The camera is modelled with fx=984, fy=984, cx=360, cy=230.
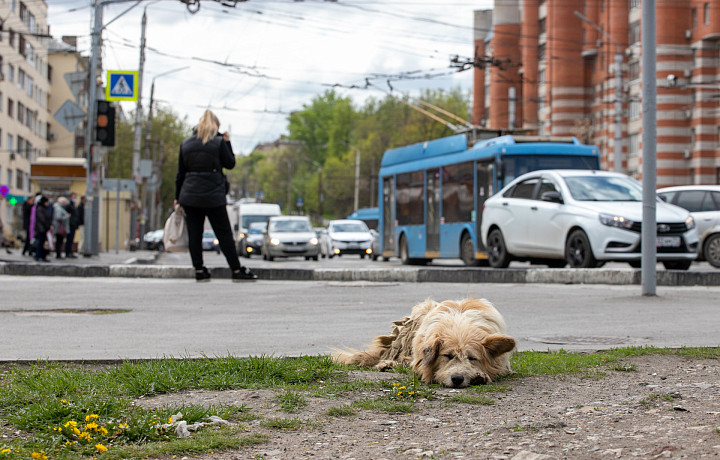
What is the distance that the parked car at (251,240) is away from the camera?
1847 inches

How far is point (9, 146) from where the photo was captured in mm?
72500

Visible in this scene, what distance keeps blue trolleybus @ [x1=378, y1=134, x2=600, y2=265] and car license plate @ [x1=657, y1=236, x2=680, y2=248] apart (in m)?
6.19

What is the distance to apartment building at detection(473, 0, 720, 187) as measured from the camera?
57781 millimetres

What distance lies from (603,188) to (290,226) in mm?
21514

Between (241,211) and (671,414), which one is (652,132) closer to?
(671,414)

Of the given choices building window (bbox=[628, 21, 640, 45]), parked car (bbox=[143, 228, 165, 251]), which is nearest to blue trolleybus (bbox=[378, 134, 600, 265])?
parked car (bbox=[143, 228, 165, 251])

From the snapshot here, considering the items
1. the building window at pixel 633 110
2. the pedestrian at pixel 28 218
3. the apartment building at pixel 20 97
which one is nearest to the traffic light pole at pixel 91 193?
the pedestrian at pixel 28 218

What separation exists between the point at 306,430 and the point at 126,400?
967 mm

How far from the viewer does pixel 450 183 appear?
24.2 meters

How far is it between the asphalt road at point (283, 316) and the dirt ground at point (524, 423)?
1.58 m

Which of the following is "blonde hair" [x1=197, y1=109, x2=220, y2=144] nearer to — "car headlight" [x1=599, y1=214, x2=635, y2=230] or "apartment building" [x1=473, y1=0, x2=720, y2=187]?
"car headlight" [x1=599, y1=214, x2=635, y2=230]

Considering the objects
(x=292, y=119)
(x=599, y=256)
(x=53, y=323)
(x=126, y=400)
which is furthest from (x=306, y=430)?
(x=292, y=119)

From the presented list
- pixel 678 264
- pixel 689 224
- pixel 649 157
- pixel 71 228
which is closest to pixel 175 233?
pixel 649 157

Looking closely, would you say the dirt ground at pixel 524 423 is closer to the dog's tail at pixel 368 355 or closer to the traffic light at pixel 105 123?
the dog's tail at pixel 368 355
